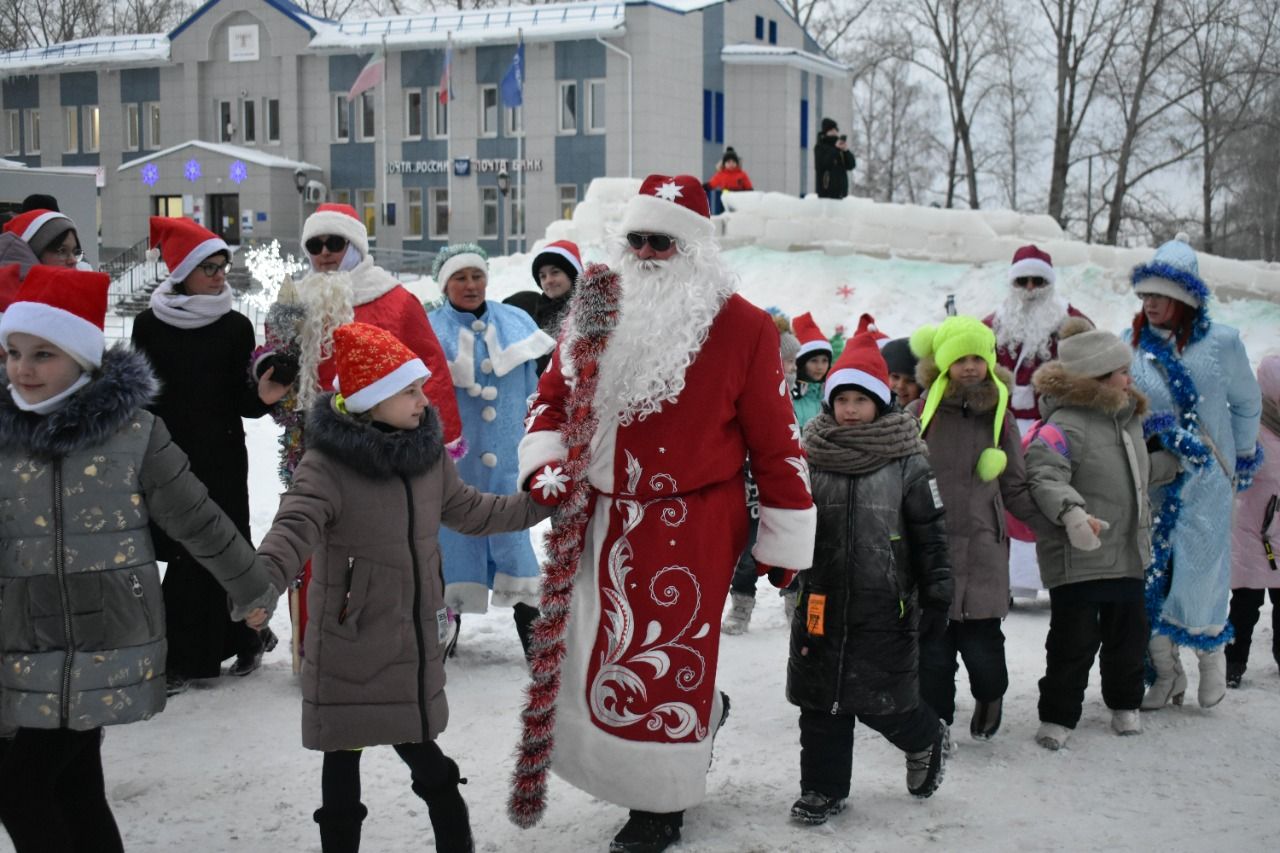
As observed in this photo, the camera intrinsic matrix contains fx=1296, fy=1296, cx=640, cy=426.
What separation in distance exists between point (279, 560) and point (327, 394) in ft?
2.08

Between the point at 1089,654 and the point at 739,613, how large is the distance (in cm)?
211

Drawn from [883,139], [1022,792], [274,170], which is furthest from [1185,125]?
[1022,792]

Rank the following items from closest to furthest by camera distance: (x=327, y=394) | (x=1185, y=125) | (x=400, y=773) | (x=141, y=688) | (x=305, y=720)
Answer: (x=141, y=688), (x=305, y=720), (x=327, y=394), (x=400, y=773), (x=1185, y=125)

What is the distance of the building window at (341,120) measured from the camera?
125ft

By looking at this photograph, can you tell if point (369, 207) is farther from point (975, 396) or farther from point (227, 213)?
point (975, 396)

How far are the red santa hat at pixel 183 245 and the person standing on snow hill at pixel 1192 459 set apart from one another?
395cm

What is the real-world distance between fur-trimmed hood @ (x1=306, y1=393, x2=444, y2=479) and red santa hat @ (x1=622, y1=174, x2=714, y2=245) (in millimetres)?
966

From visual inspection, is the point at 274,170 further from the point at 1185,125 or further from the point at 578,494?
the point at 578,494

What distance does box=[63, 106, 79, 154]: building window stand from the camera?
41438 mm

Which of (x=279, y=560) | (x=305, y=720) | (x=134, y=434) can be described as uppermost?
(x=134, y=434)

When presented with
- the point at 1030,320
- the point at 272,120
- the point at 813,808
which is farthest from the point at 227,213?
the point at 813,808

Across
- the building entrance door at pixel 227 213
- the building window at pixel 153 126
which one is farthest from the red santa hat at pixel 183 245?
the building window at pixel 153 126

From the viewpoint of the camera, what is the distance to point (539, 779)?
383 cm

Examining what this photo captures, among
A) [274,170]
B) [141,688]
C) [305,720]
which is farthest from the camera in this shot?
[274,170]
